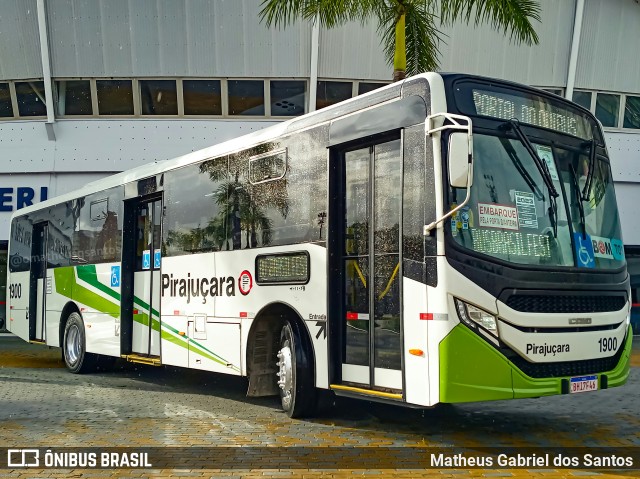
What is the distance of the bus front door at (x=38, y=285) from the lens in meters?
15.9

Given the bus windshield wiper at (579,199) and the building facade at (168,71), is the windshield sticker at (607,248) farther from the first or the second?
the building facade at (168,71)

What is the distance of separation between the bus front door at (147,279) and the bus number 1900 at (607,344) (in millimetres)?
6290

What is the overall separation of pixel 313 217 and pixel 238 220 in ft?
5.48

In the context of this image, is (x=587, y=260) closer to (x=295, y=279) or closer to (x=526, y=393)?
(x=526, y=393)

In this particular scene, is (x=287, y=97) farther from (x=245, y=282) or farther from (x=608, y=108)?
(x=245, y=282)

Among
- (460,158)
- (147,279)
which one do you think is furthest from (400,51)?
(460,158)

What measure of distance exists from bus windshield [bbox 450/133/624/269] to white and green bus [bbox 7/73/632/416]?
16mm

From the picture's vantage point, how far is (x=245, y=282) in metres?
9.54

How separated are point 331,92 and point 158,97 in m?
4.87

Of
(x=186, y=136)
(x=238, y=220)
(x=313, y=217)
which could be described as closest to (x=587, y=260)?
(x=313, y=217)

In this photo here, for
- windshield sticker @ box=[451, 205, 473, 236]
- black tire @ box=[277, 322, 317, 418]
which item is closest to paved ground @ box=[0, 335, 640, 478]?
black tire @ box=[277, 322, 317, 418]

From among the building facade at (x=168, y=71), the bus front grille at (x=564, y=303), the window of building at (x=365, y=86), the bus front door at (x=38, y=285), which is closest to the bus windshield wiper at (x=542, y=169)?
the bus front grille at (x=564, y=303)

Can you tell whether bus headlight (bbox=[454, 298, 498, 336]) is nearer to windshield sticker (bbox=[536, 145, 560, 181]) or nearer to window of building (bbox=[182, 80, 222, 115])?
windshield sticker (bbox=[536, 145, 560, 181])

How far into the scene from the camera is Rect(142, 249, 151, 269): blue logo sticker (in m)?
12.0
